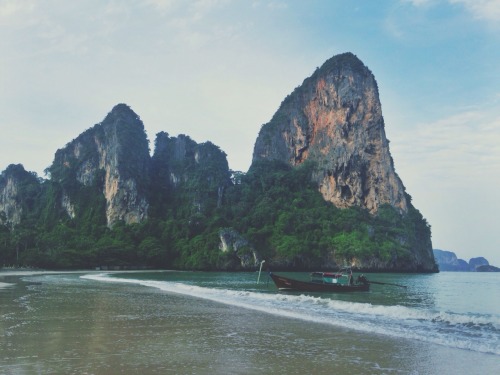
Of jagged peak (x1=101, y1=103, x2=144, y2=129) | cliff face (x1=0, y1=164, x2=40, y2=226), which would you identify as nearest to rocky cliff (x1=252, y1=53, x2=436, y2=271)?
jagged peak (x1=101, y1=103, x2=144, y2=129)

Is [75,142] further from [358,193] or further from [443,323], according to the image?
[443,323]

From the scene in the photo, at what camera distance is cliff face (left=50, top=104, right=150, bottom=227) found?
98375mm

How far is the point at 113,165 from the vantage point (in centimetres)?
9956

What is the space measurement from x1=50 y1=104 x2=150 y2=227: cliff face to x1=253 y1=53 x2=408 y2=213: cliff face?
113ft

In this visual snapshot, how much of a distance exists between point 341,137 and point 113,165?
51.7 meters

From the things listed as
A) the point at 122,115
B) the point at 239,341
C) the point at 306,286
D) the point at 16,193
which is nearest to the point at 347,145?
the point at 122,115

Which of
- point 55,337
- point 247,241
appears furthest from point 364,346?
point 247,241

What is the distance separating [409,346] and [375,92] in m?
104

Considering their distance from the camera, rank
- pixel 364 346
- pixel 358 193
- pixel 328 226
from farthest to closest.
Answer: pixel 358 193 < pixel 328 226 < pixel 364 346

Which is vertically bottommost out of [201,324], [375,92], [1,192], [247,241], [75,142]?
[201,324]

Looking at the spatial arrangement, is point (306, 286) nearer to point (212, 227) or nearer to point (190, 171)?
point (212, 227)

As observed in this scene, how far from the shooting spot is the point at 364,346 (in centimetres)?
1059

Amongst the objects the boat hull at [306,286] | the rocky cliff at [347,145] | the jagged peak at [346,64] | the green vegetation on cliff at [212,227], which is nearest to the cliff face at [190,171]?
the green vegetation on cliff at [212,227]

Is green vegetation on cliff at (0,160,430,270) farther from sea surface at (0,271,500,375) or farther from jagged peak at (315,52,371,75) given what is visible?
sea surface at (0,271,500,375)
